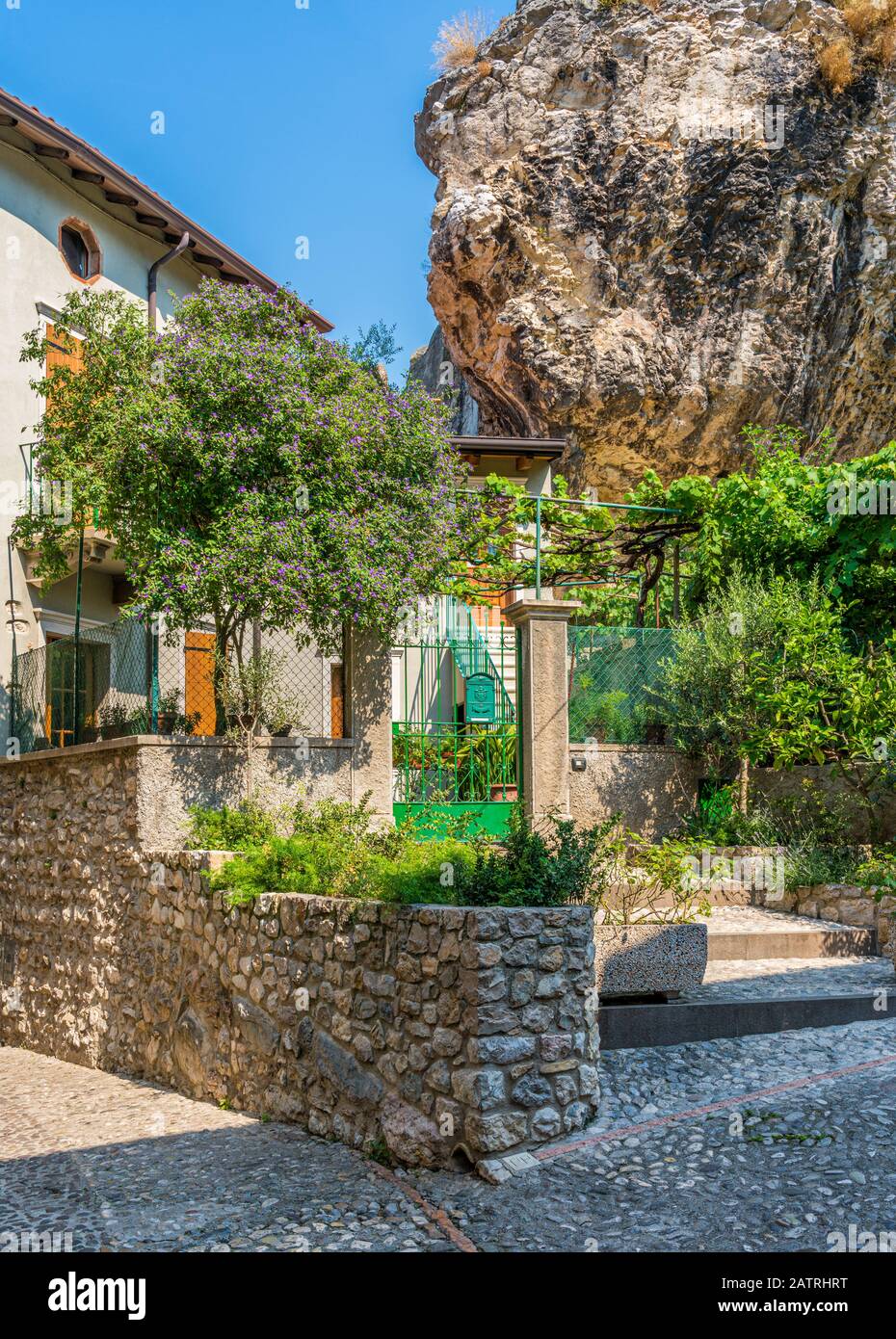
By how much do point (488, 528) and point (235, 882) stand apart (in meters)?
6.07

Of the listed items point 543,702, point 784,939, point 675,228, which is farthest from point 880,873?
point 675,228

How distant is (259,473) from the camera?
28.3ft

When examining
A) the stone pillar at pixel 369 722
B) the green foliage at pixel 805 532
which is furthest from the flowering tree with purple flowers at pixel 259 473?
the green foliage at pixel 805 532

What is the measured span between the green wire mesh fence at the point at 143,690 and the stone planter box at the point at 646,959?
11.6 ft

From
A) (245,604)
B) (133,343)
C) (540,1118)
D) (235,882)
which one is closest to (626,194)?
(133,343)

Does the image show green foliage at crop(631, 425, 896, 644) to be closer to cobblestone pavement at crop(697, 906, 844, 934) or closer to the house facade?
the house facade

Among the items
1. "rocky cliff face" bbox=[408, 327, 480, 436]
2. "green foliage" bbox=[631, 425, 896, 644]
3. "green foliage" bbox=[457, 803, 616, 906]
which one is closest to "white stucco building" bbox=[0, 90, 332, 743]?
Result: "rocky cliff face" bbox=[408, 327, 480, 436]

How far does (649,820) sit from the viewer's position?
11172 millimetres

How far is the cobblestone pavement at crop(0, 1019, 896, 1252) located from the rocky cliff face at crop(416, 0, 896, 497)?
13616 millimetres

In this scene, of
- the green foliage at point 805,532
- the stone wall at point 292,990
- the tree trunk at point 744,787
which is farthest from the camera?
the green foliage at point 805,532

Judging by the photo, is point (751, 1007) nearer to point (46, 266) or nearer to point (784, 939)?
point (784, 939)

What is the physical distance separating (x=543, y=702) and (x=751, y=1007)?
4230 mm

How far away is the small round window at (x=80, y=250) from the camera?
1341 cm

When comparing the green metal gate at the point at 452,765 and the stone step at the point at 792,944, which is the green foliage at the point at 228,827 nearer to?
the green metal gate at the point at 452,765
